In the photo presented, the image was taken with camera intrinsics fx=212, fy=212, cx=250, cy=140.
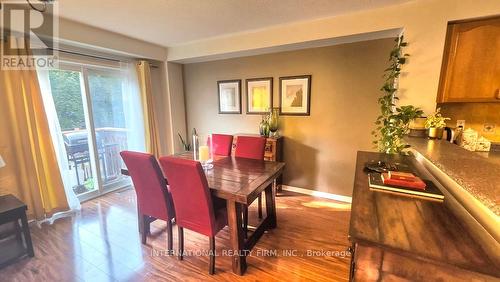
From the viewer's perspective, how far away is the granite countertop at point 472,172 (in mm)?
743

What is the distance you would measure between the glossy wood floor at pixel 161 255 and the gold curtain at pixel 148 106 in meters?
1.26

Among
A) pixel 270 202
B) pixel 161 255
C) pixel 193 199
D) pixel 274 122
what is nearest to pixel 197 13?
pixel 274 122

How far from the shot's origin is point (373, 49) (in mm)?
2650

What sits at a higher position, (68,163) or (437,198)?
(437,198)

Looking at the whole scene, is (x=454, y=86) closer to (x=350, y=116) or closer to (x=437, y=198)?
(x=350, y=116)

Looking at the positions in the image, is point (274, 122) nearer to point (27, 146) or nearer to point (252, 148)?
point (252, 148)

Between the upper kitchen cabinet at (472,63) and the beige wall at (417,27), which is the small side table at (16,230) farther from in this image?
the upper kitchen cabinet at (472,63)

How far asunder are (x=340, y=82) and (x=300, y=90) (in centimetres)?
55

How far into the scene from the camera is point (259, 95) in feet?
11.3

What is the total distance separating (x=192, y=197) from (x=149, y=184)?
0.48 metres

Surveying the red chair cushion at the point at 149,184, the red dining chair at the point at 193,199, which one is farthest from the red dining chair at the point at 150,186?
the red dining chair at the point at 193,199

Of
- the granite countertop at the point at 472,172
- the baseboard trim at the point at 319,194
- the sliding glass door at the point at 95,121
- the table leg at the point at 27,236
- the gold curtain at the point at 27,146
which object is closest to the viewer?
the granite countertop at the point at 472,172

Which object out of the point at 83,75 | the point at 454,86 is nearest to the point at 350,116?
the point at 454,86

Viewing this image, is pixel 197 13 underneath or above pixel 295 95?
above
